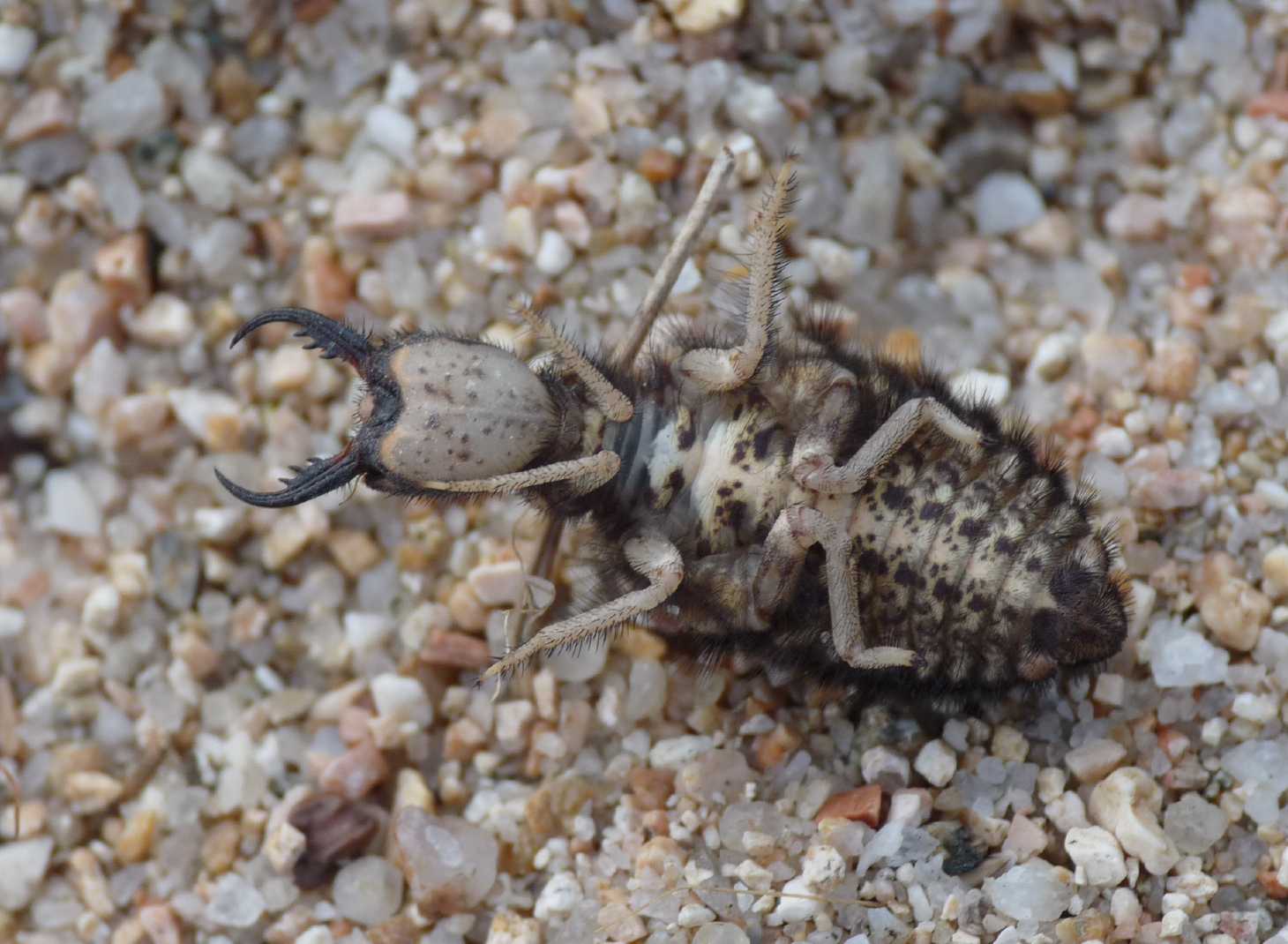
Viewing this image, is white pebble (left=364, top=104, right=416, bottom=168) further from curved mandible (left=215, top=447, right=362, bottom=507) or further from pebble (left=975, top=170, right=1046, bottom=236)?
pebble (left=975, top=170, right=1046, bottom=236)

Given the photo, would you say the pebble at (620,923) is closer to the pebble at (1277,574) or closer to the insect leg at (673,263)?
the insect leg at (673,263)

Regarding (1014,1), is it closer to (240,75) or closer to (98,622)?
(240,75)

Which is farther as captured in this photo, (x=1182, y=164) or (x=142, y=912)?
(x=1182, y=164)

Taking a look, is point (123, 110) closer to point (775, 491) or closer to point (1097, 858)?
point (775, 491)

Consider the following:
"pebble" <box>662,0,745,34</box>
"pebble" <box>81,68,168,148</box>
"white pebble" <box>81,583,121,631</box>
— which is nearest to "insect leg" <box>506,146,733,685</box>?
"pebble" <box>662,0,745,34</box>

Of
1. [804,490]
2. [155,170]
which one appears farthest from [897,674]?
[155,170]

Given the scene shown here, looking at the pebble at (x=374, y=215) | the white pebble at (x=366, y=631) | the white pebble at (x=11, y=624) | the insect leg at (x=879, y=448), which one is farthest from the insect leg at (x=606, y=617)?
the white pebble at (x=11, y=624)
